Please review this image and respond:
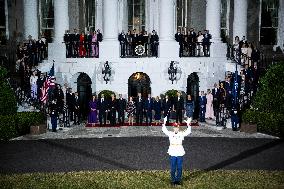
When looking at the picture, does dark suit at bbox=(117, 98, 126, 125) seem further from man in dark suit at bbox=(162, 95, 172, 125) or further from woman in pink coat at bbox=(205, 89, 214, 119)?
woman in pink coat at bbox=(205, 89, 214, 119)

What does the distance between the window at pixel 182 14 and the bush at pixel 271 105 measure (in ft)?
32.4

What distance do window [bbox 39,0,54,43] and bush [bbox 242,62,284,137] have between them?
14.9 m

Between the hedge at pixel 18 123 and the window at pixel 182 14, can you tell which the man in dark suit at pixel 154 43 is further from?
the hedge at pixel 18 123

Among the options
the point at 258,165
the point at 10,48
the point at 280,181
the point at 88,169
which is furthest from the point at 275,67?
the point at 10,48

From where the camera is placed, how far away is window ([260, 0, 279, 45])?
2916 cm

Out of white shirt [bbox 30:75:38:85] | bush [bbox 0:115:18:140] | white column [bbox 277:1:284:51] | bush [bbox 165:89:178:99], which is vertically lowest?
bush [bbox 0:115:18:140]

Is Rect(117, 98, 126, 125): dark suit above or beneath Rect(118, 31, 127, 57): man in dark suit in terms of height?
beneath

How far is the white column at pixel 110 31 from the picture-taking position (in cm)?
2475

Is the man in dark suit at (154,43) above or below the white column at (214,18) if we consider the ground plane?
below

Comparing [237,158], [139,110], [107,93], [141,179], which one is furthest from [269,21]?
[141,179]

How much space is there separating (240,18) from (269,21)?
3622 mm

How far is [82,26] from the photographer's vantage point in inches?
1125

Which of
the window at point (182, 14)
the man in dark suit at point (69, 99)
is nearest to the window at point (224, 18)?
the window at point (182, 14)

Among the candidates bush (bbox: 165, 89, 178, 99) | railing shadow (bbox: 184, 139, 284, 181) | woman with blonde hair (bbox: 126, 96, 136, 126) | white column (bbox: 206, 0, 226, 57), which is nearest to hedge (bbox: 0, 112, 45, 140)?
woman with blonde hair (bbox: 126, 96, 136, 126)
